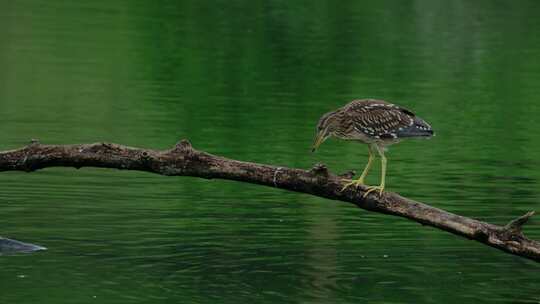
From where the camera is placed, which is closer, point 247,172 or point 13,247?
point 247,172

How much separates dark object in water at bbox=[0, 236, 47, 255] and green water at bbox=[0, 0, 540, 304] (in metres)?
0.27

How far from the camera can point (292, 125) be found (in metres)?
27.9

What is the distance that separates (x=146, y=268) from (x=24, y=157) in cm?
209

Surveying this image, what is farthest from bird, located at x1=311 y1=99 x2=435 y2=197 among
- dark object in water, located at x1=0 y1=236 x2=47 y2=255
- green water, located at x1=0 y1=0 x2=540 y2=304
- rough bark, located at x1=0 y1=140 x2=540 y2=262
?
dark object in water, located at x1=0 y1=236 x2=47 y2=255

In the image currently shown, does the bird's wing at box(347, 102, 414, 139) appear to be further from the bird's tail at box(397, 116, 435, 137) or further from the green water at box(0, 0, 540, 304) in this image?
the green water at box(0, 0, 540, 304)

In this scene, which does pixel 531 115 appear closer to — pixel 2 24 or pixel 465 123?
pixel 465 123

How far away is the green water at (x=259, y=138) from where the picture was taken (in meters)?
16.2

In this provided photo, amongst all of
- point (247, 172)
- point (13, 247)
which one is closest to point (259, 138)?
point (13, 247)

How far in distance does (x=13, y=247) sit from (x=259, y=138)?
9495 millimetres

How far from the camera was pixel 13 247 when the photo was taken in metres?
16.9

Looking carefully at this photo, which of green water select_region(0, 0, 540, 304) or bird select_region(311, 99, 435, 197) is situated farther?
green water select_region(0, 0, 540, 304)

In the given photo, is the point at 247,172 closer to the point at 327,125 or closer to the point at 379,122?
the point at 327,125

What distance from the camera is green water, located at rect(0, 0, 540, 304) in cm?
1622

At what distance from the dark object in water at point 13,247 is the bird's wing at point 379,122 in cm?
349
